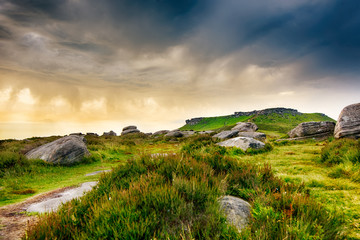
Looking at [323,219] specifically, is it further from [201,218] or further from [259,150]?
[259,150]

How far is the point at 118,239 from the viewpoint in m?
2.33

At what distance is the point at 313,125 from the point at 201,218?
25442mm

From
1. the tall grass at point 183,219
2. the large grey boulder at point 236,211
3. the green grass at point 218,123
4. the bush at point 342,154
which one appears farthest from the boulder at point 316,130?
the green grass at point 218,123

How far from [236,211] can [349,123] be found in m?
17.2

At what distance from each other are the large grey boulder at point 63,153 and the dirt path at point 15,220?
7.53 meters

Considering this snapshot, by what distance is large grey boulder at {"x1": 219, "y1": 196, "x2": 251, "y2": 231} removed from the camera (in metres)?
2.93

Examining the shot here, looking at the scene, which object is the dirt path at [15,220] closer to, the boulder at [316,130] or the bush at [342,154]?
the bush at [342,154]

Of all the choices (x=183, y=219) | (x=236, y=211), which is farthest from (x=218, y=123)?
(x=183, y=219)

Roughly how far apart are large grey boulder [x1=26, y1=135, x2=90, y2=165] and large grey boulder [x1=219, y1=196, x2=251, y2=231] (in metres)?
13.5

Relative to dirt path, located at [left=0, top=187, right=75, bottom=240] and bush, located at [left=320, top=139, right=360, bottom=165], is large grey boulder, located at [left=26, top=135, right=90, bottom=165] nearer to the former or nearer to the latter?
dirt path, located at [left=0, top=187, right=75, bottom=240]

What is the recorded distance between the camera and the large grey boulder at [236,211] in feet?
9.61

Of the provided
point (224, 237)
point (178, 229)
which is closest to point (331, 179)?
point (224, 237)

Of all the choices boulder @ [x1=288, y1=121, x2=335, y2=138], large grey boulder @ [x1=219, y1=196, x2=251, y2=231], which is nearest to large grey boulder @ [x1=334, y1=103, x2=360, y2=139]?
boulder @ [x1=288, y1=121, x2=335, y2=138]

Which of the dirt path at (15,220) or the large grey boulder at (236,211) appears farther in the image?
the dirt path at (15,220)
